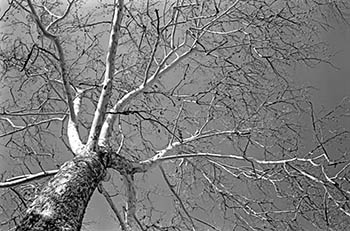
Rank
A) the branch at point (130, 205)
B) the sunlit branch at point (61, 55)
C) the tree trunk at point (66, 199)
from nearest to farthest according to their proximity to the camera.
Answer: the tree trunk at point (66, 199)
the sunlit branch at point (61, 55)
the branch at point (130, 205)

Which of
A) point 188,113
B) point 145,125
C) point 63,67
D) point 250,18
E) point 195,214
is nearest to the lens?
point 63,67

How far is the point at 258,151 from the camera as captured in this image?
242 centimetres

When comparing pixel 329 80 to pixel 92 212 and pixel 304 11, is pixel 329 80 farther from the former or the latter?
pixel 92 212

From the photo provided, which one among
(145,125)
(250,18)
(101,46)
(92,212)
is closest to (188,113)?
(145,125)

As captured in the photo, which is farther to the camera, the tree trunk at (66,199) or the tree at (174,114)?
the tree at (174,114)

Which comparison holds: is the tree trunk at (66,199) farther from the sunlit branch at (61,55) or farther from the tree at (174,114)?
the sunlit branch at (61,55)

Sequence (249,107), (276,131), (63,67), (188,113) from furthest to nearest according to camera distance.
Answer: (188,113), (249,107), (276,131), (63,67)

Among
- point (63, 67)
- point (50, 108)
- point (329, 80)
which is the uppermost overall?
point (329, 80)

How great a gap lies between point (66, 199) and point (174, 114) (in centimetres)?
124

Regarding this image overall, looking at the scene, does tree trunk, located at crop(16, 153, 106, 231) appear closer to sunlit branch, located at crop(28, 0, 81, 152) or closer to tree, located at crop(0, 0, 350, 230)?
tree, located at crop(0, 0, 350, 230)

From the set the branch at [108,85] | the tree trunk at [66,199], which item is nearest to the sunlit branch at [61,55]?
the branch at [108,85]

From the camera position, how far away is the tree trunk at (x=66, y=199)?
899mm

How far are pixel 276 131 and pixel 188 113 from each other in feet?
1.71

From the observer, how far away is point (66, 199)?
97cm
